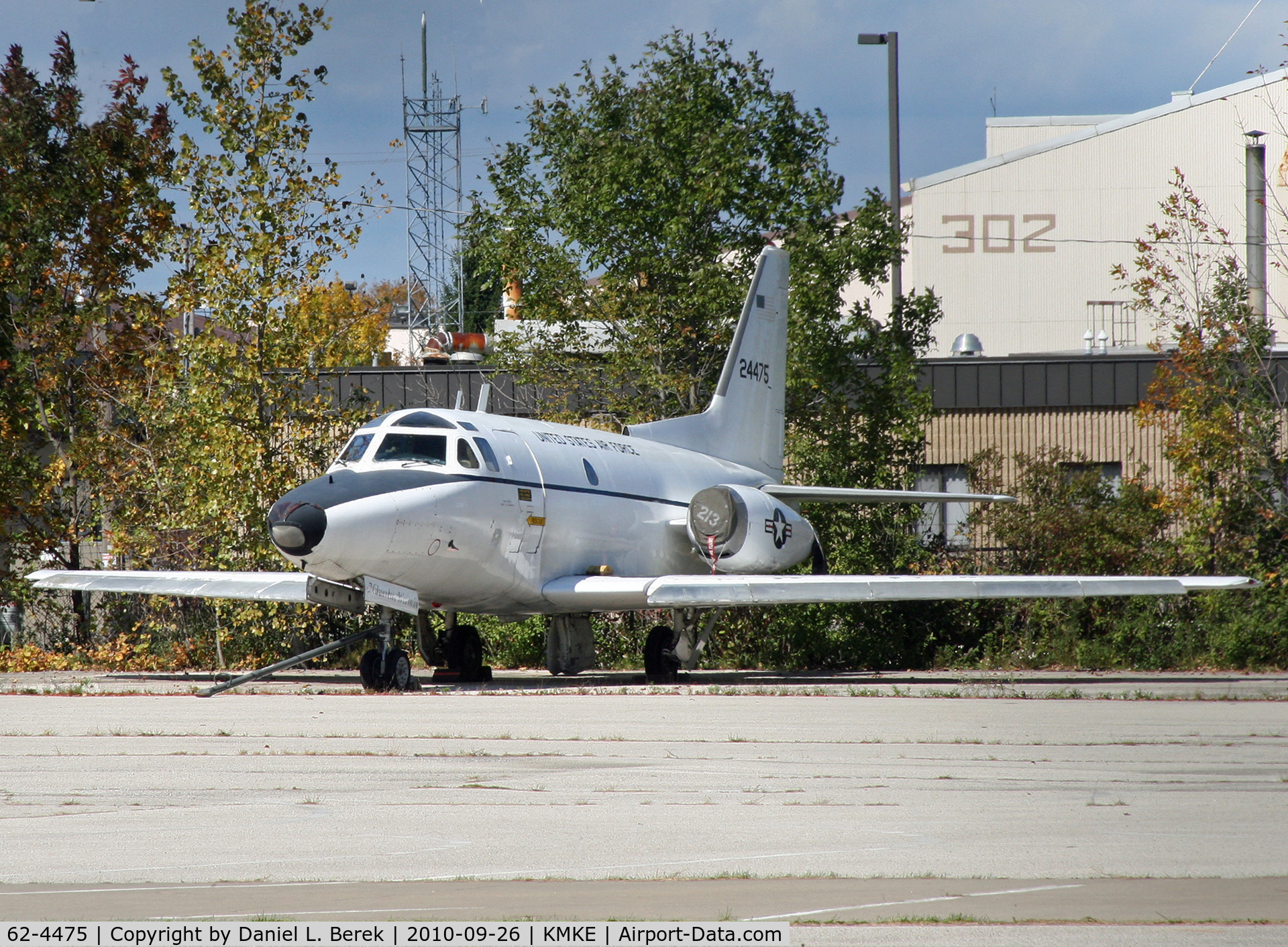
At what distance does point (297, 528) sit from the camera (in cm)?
1416

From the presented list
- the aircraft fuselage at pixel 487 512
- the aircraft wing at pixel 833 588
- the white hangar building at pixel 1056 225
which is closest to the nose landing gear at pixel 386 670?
the aircraft fuselage at pixel 487 512

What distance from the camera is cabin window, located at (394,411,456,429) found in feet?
53.5

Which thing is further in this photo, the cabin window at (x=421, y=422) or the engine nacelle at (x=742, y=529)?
the engine nacelle at (x=742, y=529)

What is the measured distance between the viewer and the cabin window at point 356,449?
52.6 feet

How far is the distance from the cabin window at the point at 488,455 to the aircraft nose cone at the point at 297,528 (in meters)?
2.65

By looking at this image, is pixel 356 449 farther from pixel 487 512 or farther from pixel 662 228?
Answer: pixel 662 228

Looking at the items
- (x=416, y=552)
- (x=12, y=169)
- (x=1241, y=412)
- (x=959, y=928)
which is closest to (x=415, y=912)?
(x=959, y=928)

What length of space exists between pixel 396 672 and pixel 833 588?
5352 mm

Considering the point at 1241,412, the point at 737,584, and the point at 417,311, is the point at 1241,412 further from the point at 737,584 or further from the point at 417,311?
the point at 417,311

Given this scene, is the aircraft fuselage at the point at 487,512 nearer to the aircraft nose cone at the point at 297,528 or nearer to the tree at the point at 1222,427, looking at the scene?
the aircraft nose cone at the point at 297,528

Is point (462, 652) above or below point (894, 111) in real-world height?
below
